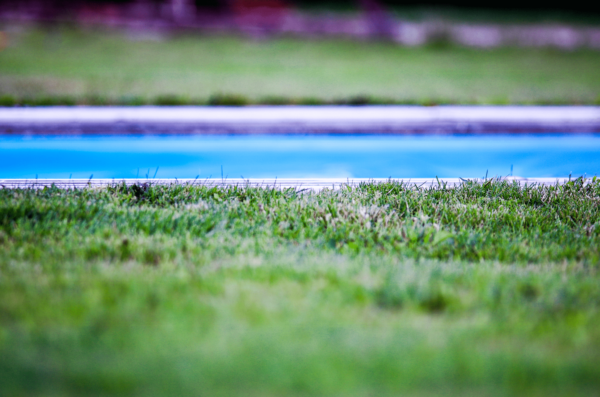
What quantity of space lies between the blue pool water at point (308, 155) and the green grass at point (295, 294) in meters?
2.35

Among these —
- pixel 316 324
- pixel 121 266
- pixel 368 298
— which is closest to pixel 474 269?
pixel 368 298

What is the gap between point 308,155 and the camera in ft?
21.2

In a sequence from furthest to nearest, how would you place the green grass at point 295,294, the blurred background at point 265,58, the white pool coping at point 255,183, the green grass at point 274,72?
the blurred background at point 265,58, the green grass at point 274,72, the white pool coping at point 255,183, the green grass at point 295,294

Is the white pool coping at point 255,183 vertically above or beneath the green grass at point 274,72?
beneath

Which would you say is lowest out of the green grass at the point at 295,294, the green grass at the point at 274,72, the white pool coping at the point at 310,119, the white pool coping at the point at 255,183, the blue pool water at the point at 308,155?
the green grass at the point at 295,294

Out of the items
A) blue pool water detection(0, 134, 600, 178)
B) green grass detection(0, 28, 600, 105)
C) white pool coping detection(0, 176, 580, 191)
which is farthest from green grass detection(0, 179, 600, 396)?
green grass detection(0, 28, 600, 105)

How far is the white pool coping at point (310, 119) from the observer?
6.12m

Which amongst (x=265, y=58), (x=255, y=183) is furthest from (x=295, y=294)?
(x=265, y=58)

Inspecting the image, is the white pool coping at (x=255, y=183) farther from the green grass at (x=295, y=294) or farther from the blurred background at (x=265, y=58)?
the blurred background at (x=265, y=58)

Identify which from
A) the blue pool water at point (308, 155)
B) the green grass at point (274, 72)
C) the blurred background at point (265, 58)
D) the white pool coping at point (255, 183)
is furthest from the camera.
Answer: the blurred background at point (265, 58)

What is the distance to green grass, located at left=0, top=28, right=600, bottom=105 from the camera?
7.66 m

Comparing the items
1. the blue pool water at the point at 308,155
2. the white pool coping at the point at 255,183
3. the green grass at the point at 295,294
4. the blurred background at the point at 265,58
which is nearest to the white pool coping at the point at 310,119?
the blue pool water at the point at 308,155

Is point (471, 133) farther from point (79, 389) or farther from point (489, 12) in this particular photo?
point (489, 12)

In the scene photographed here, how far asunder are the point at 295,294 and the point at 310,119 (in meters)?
4.17
